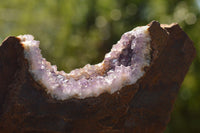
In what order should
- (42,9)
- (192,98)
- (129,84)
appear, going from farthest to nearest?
1. (42,9)
2. (192,98)
3. (129,84)

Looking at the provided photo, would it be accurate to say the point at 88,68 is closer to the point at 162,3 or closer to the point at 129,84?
the point at 129,84

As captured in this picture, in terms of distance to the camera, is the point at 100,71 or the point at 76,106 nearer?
the point at 76,106

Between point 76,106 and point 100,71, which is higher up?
point 100,71

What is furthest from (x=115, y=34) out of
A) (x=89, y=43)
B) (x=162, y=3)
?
(x=162, y=3)
